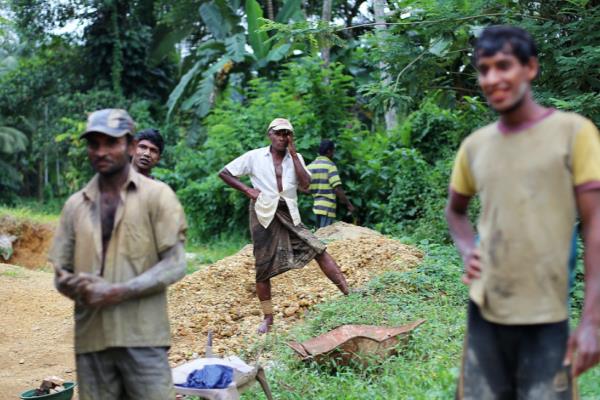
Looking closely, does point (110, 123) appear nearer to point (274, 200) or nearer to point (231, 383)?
point (231, 383)

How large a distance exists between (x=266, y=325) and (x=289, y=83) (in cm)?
791

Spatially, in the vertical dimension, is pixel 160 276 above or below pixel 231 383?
above

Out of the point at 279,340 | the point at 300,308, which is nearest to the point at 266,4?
the point at 300,308

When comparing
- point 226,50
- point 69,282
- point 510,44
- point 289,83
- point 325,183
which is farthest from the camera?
point 226,50

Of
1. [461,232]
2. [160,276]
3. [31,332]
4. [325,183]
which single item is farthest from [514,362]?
[325,183]

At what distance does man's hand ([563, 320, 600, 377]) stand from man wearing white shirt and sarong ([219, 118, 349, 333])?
4598mm

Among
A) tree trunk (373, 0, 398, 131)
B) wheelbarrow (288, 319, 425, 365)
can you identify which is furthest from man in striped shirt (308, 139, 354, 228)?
wheelbarrow (288, 319, 425, 365)

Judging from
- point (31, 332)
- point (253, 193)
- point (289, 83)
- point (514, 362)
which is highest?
point (289, 83)

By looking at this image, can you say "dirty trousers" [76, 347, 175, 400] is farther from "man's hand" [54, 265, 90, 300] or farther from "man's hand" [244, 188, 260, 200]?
"man's hand" [244, 188, 260, 200]

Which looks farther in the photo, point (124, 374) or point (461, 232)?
point (124, 374)

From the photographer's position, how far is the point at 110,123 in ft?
10.4

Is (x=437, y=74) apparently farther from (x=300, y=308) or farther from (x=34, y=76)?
(x=34, y=76)

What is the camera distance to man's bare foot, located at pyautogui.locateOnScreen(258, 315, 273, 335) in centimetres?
700

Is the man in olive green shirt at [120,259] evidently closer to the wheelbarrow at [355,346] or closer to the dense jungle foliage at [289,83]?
the wheelbarrow at [355,346]
